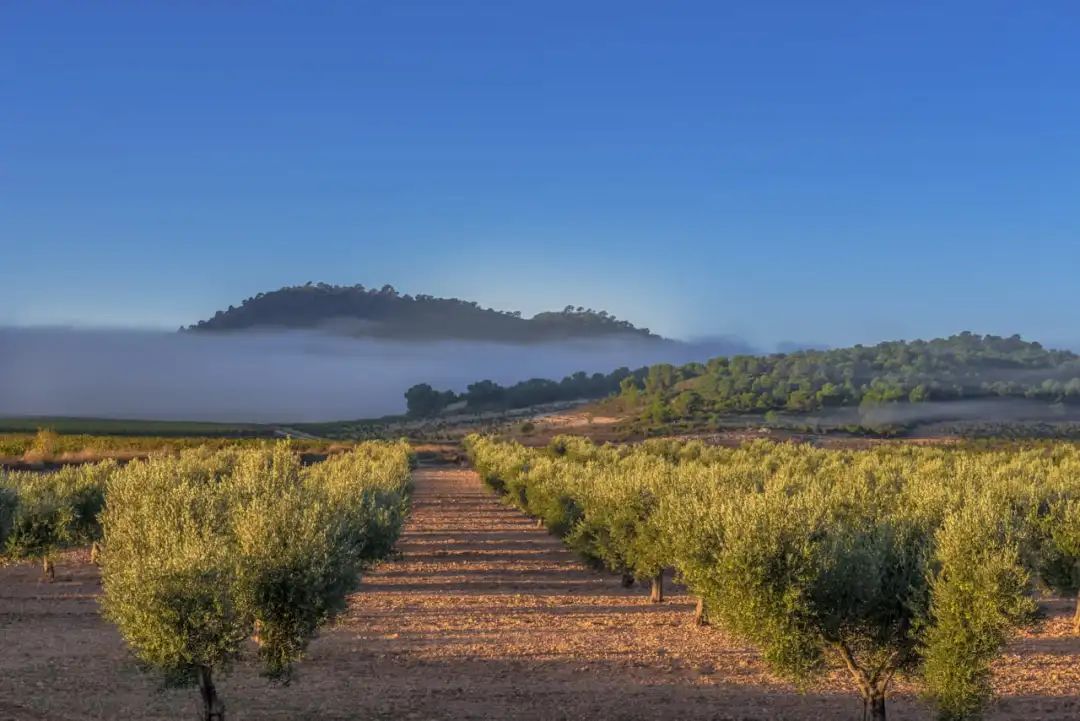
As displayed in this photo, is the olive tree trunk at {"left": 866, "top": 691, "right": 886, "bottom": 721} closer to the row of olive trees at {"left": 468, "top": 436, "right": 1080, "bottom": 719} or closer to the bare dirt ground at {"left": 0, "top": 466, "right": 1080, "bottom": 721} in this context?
the row of olive trees at {"left": 468, "top": 436, "right": 1080, "bottom": 719}

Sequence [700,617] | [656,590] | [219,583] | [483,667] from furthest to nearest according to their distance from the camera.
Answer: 1. [656,590]
2. [700,617]
3. [483,667]
4. [219,583]

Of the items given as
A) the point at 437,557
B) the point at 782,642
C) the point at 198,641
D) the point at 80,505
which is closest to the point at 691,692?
the point at 782,642

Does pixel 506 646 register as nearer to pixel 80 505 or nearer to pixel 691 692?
pixel 691 692

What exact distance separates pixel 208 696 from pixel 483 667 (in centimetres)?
947

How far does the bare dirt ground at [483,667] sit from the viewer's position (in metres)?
21.1

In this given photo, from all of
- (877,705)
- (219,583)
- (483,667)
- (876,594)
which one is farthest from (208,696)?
(877,705)

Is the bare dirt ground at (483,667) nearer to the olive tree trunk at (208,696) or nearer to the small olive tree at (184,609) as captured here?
the olive tree trunk at (208,696)

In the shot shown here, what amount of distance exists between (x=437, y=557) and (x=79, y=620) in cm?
1868

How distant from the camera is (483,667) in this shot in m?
25.0

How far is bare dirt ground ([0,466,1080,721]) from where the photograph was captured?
21094mm

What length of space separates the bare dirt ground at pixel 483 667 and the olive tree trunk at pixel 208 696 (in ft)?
9.47

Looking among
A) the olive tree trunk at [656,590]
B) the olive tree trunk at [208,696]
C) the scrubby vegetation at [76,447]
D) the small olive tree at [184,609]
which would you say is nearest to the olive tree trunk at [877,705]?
the small olive tree at [184,609]

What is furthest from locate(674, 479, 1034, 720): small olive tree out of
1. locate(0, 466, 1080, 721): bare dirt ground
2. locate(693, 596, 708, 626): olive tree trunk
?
locate(693, 596, 708, 626): olive tree trunk

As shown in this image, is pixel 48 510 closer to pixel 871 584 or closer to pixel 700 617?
pixel 700 617
